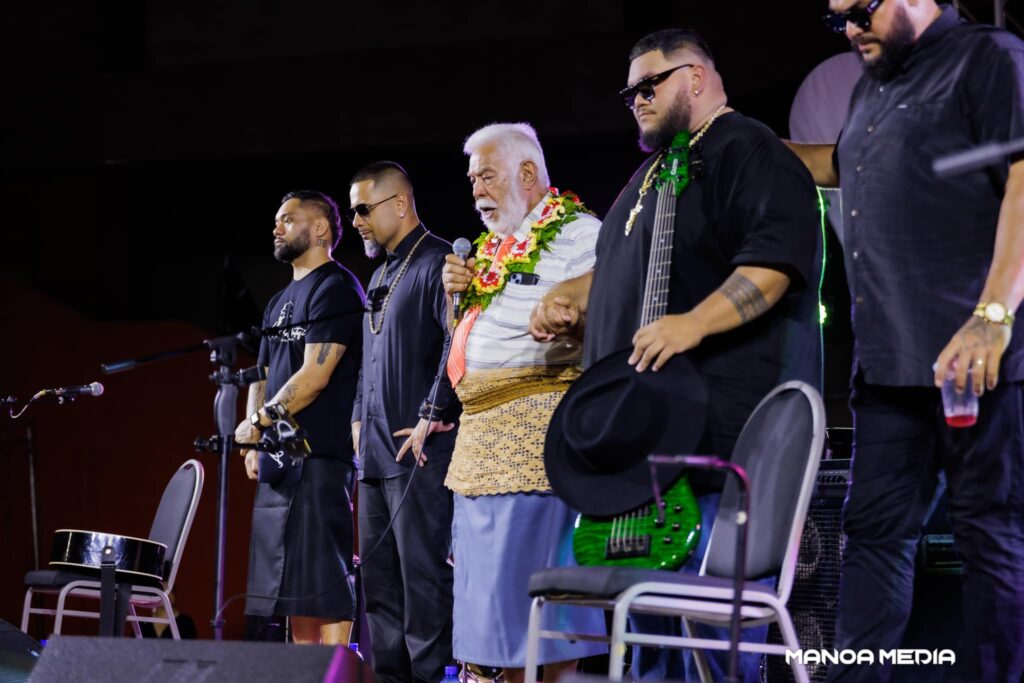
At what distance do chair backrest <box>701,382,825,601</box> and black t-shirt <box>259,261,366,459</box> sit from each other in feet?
7.97

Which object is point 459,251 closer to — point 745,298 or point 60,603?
point 745,298

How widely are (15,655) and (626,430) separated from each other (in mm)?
1931

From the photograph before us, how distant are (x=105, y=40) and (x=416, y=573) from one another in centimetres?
573

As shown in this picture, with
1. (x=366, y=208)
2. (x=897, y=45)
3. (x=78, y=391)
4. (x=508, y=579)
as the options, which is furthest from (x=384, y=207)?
(x=897, y=45)

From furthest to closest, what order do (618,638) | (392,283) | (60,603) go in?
(60,603), (392,283), (618,638)

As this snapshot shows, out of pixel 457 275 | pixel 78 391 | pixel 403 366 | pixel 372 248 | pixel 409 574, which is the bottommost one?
pixel 409 574

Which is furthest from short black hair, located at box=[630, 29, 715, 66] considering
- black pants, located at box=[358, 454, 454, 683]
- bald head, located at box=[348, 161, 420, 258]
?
bald head, located at box=[348, 161, 420, 258]

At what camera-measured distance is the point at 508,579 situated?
11.1 feet

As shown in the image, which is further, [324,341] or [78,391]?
[324,341]

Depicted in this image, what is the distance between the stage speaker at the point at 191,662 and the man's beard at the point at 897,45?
1644mm

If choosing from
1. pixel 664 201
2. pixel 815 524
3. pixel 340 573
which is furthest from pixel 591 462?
pixel 340 573

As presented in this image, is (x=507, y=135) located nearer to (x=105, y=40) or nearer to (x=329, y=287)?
(x=329, y=287)

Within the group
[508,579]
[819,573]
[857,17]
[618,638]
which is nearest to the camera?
[618,638]

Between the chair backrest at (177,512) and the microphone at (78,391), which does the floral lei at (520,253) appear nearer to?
the microphone at (78,391)
